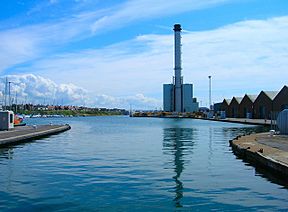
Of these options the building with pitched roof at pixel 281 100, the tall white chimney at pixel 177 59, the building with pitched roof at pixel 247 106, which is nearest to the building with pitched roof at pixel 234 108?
the building with pitched roof at pixel 247 106

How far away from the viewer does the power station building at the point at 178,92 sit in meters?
173

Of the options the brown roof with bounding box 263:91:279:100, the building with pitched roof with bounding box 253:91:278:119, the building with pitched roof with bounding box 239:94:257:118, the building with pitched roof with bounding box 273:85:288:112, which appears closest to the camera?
the building with pitched roof with bounding box 273:85:288:112

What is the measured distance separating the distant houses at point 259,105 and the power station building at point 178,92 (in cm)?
3386

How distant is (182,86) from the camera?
7170 inches

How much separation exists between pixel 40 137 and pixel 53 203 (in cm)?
3569

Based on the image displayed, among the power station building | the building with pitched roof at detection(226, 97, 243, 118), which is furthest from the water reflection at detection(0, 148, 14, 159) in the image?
the power station building

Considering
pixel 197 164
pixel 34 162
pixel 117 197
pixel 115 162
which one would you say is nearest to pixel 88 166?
pixel 115 162

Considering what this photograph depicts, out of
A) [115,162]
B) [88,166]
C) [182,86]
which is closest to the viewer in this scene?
[88,166]

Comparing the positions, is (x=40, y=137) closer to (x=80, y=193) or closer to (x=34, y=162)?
(x=34, y=162)

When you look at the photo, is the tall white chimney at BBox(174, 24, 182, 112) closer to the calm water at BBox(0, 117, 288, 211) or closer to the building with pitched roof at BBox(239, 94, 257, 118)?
the building with pitched roof at BBox(239, 94, 257, 118)

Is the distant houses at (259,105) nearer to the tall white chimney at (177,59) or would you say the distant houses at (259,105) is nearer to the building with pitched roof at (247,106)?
the building with pitched roof at (247,106)

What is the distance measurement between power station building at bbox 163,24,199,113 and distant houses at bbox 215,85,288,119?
3386cm

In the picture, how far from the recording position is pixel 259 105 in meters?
113

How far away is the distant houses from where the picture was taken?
100262 millimetres
